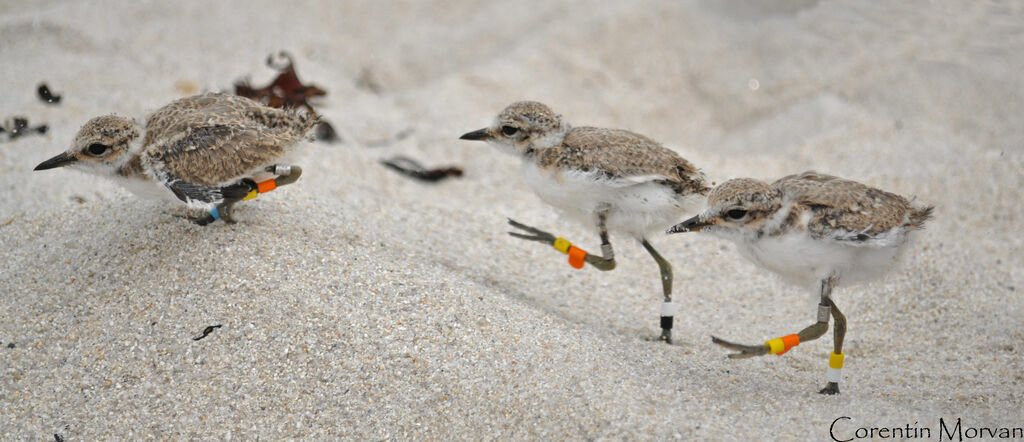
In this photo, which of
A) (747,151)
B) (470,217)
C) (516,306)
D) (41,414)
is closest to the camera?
(41,414)

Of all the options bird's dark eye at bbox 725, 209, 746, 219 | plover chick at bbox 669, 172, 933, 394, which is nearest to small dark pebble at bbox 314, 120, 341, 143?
plover chick at bbox 669, 172, 933, 394

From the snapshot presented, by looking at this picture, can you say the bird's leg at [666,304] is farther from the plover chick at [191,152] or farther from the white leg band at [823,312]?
the plover chick at [191,152]

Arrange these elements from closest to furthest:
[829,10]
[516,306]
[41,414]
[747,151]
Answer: [41,414] → [516,306] → [747,151] → [829,10]

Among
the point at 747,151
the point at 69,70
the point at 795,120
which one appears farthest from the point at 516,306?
the point at 69,70

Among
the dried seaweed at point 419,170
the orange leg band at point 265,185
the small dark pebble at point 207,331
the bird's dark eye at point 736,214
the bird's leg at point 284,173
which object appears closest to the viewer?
the bird's dark eye at point 736,214

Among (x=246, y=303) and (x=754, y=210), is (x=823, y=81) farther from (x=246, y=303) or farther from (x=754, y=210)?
(x=246, y=303)

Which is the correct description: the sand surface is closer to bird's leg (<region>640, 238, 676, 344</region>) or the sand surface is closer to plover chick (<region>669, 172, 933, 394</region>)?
bird's leg (<region>640, 238, 676, 344</region>)

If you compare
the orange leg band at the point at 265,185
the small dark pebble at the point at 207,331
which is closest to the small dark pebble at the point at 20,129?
the orange leg band at the point at 265,185
